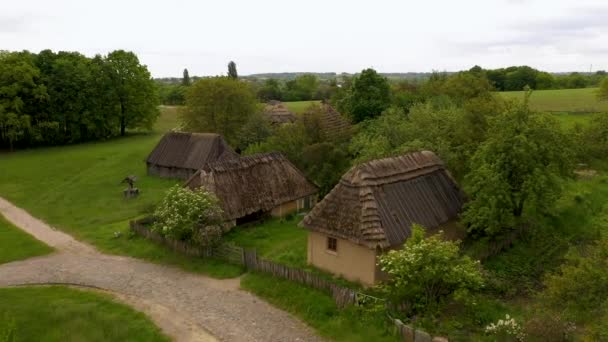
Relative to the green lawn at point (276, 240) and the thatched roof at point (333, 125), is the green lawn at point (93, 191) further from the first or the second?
the thatched roof at point (333, 125)

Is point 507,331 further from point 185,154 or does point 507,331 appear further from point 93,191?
point 93,191

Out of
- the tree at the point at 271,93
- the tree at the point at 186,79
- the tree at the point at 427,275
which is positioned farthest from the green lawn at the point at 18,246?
the tree at the point at 186,79

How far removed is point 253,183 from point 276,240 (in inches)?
194

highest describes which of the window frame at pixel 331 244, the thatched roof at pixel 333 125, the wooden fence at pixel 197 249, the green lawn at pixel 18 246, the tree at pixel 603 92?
the tree at pixel 603 92

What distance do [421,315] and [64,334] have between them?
1354 cm

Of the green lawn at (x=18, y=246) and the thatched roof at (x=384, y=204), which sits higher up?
the thatched roof at (x=384, y=204)

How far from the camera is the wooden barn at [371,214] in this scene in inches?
816

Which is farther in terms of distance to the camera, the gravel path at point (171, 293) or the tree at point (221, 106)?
the tree at point (221, 106)

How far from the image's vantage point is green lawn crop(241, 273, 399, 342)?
56.0ft

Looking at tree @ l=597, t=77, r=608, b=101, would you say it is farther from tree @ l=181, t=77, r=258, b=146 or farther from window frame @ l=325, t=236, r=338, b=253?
window frame @ l=325, t=236, r=338, b=253

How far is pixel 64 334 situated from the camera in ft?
58.6

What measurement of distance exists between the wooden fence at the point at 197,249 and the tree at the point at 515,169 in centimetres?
1159

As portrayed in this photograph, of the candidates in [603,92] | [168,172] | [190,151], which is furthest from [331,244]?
[603,92]

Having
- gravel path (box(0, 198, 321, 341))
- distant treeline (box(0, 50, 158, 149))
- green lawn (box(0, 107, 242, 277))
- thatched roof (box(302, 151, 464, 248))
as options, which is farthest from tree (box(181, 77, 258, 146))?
thatched roof (box(302, 151, 464, 248))
